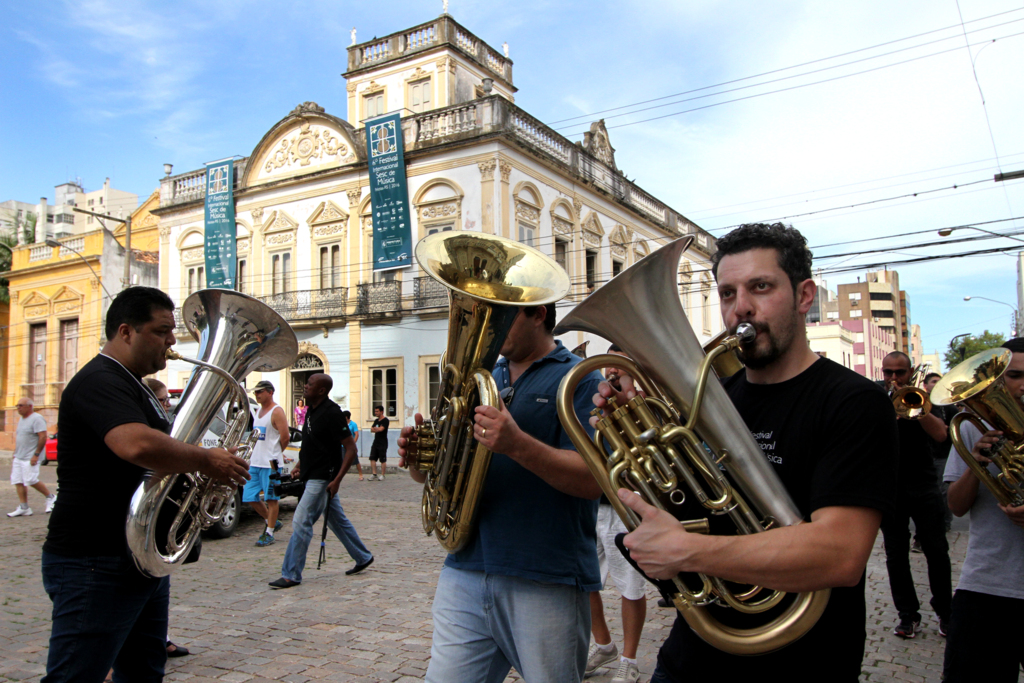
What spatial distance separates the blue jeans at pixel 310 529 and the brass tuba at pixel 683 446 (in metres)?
5.06

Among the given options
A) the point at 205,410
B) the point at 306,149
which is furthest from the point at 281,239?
the point at 205,410

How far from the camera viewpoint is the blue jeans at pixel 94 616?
2.59 m

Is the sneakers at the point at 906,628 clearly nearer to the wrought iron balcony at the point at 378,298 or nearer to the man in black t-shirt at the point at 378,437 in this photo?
the man in black t-shirt at the point at 378,437

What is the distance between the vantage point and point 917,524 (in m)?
4.98

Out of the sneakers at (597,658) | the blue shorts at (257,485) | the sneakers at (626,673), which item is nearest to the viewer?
the sneakers at (626,673)

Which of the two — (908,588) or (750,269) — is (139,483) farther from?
(908,588)

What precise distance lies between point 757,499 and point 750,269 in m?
0.61

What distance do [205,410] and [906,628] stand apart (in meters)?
4.87

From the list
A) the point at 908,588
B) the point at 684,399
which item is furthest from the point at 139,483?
the point at 908,588

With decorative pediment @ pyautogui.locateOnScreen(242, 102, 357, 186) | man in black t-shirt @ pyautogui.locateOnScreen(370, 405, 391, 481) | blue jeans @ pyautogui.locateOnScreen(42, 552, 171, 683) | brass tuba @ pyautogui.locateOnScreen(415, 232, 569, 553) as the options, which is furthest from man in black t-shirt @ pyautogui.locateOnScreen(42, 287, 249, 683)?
decorative pediment @ pyautogui.locateOnScreen(242, 102, 357, 186)

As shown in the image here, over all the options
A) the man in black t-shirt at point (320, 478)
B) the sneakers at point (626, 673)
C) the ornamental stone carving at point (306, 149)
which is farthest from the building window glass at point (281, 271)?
the sneakers at point (626, 673)

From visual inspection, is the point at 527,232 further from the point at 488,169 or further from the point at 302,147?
the point at 302,147

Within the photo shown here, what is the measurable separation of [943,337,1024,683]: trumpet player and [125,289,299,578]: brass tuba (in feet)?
10.7

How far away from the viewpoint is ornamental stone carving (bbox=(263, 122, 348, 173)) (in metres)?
21.6
